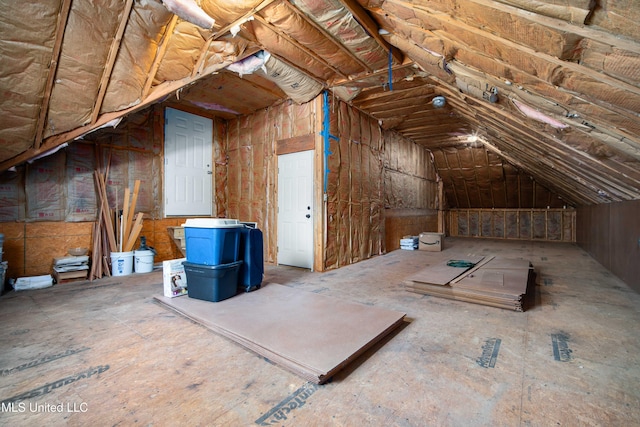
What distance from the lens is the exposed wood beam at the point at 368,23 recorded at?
2.78 meters

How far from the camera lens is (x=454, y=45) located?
223 cm

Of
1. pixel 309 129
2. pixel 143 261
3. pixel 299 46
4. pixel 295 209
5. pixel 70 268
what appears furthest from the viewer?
pixel 295 209

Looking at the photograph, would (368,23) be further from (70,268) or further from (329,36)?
(70,268)

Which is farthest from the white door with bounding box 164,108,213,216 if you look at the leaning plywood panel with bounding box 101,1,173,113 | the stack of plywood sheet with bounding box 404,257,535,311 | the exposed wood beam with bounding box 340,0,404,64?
the stack of plywood sheet with bounding box 404,257,535,311

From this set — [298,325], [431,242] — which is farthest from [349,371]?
[431,242]

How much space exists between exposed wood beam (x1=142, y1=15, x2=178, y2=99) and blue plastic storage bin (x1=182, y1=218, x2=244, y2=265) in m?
1.90

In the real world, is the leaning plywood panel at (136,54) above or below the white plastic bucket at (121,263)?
above

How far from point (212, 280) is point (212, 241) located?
1.33ft

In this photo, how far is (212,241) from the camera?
2.97 meters

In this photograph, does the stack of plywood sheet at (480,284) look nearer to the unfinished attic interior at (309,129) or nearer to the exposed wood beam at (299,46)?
the unfinished attic interior at (309,129)

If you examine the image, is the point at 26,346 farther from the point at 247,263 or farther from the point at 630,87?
the point at 630,87

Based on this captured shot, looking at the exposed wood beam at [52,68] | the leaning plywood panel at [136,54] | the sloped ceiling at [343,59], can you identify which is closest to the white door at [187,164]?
the sloped ceiling at [343,59]

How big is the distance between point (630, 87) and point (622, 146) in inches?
37.3

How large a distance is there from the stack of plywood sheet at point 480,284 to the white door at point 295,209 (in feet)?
6.49
